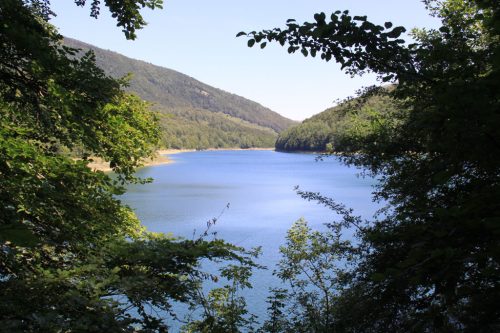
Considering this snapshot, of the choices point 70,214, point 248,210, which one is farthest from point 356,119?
point 248,210

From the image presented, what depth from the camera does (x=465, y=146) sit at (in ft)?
9.02

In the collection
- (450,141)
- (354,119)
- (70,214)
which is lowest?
(70,214)

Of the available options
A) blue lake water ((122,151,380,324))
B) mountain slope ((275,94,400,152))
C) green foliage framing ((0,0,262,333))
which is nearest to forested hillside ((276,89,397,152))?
mountain slope ((275,94,400,152))

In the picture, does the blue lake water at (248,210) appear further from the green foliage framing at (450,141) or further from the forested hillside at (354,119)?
the green foliage framing at (450,141)

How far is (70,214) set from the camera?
247 inches

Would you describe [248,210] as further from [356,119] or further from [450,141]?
[450,141]

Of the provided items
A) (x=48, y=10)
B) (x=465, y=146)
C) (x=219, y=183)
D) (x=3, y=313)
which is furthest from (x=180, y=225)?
(x=219, y=183)

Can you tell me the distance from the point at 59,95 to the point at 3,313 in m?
3.26

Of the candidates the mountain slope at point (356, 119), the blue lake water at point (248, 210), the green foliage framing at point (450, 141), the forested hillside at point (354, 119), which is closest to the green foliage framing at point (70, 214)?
the green foliage framing at point (450, 141)

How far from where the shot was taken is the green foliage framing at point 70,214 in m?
4.50

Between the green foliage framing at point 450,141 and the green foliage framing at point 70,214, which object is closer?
the green foliage framing at point 450,141

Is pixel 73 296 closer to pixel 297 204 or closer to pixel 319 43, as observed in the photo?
pixel 319 43

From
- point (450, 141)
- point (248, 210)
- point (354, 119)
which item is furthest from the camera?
point (248, 210)

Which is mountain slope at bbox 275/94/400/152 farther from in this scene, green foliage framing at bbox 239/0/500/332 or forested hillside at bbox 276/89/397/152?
green foliage framing at bbox 239/0/500/332
